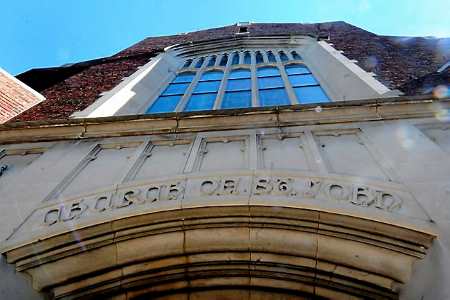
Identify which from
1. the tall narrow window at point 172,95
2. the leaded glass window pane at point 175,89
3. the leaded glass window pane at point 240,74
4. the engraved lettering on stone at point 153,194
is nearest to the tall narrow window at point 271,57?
the leaded glass window pane at point 240,74

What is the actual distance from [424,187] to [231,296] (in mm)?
2089

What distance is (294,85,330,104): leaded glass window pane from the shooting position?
775 cm

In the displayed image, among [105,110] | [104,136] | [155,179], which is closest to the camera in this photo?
[155,179]

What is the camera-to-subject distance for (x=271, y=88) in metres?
8.75

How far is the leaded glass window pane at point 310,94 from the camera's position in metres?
7.75

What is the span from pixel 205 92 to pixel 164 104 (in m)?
1.09

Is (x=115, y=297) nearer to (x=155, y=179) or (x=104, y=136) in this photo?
(x=155, y=179)

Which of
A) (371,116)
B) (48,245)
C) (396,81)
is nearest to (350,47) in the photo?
(396,81)

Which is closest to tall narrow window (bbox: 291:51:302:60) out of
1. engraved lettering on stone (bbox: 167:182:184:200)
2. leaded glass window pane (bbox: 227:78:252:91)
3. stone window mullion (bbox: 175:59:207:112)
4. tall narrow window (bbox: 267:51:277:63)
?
tall narrow window (bbox: 267:51:277:63)

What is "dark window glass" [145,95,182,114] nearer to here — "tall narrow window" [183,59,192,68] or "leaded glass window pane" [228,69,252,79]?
"leaded glass window pane" [228,69,252,79]

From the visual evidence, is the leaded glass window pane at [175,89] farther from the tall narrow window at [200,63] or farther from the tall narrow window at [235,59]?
the tall narrow window at [235,59]

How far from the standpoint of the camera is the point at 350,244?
350cm

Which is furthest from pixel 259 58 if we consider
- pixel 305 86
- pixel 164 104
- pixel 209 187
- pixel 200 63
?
pixel 209 187

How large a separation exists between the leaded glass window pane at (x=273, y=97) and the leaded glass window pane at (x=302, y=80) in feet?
1.89
